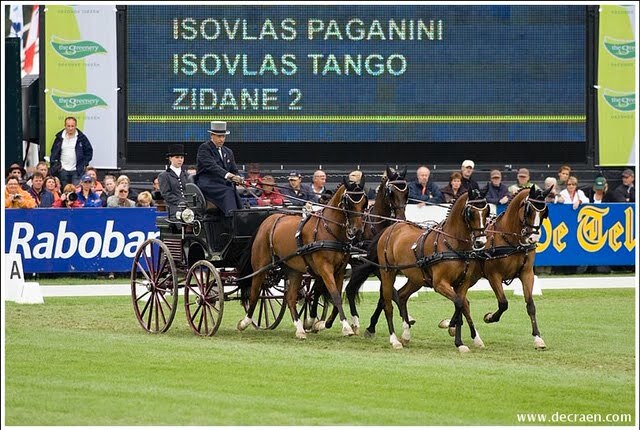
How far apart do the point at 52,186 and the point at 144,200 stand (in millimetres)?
1458

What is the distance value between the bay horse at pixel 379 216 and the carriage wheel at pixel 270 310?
1.60ft

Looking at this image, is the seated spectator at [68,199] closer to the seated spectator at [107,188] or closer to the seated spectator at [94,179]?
the seated spectator at [94,179]

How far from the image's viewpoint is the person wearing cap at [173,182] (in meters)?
17.8

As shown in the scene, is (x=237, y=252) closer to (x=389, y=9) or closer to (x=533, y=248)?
(x=533, y=248)

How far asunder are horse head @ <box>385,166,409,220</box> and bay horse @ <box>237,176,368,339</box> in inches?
15.1

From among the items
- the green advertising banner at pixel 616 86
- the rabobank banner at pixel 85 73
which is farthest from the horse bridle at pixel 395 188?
the green advertising banner at pixel 616 86

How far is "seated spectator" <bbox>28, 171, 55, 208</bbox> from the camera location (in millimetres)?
23547

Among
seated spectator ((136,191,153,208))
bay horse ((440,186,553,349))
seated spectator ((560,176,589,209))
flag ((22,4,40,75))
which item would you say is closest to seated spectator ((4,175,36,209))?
seated spectator ((136,191,153,208))

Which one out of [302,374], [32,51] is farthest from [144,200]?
[302,374]

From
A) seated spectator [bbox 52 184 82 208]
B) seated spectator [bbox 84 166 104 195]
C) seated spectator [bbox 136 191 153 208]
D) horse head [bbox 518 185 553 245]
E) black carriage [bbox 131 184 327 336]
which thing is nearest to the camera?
horse head [bbox 518 185 553 245]

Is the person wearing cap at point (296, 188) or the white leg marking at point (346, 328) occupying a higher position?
the person wearing cap at point (296, 188)

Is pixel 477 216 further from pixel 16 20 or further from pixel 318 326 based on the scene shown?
pixel 16 20

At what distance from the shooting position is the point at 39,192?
2375 cm

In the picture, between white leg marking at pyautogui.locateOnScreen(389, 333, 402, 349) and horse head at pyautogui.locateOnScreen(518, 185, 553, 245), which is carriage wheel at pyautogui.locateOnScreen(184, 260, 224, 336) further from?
horse head at pyautogui.locateOnScreen(518, 185, 553, 245)
